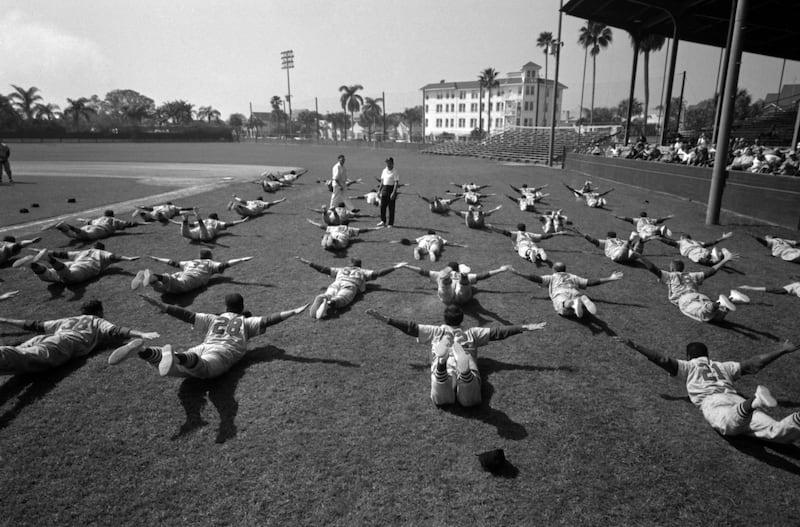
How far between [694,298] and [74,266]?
44.9ft

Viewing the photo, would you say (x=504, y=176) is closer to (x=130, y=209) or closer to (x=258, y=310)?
(x=130, y=209)

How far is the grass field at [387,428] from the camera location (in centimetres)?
434

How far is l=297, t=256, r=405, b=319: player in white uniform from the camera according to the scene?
8.36 metres

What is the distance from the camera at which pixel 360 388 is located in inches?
250

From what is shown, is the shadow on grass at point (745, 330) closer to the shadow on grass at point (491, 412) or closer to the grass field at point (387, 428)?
the grass field at point (387, 428)

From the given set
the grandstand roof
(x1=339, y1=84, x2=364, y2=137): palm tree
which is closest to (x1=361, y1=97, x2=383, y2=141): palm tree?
(x1=339, y1=84, x2=364, y2=137): palm tree

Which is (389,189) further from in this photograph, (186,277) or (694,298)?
(694,298)

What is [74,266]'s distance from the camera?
10188 millimetres

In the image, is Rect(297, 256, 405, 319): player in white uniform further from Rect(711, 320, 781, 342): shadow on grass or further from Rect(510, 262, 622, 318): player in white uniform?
Rect(711, 320, 781, 342): shadow on grass

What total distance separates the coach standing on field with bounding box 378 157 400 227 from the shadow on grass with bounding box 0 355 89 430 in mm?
10073

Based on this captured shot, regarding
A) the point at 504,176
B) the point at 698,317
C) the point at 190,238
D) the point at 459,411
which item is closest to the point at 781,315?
the point at 698,317

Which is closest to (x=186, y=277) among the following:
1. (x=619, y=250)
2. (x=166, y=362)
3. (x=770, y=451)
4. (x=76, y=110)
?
(x=166, y=362)

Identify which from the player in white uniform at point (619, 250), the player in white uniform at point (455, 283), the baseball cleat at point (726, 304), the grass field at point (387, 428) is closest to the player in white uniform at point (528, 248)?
the player in white uniform at point (619, 250)

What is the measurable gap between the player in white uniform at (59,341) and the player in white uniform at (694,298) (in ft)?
32.4
